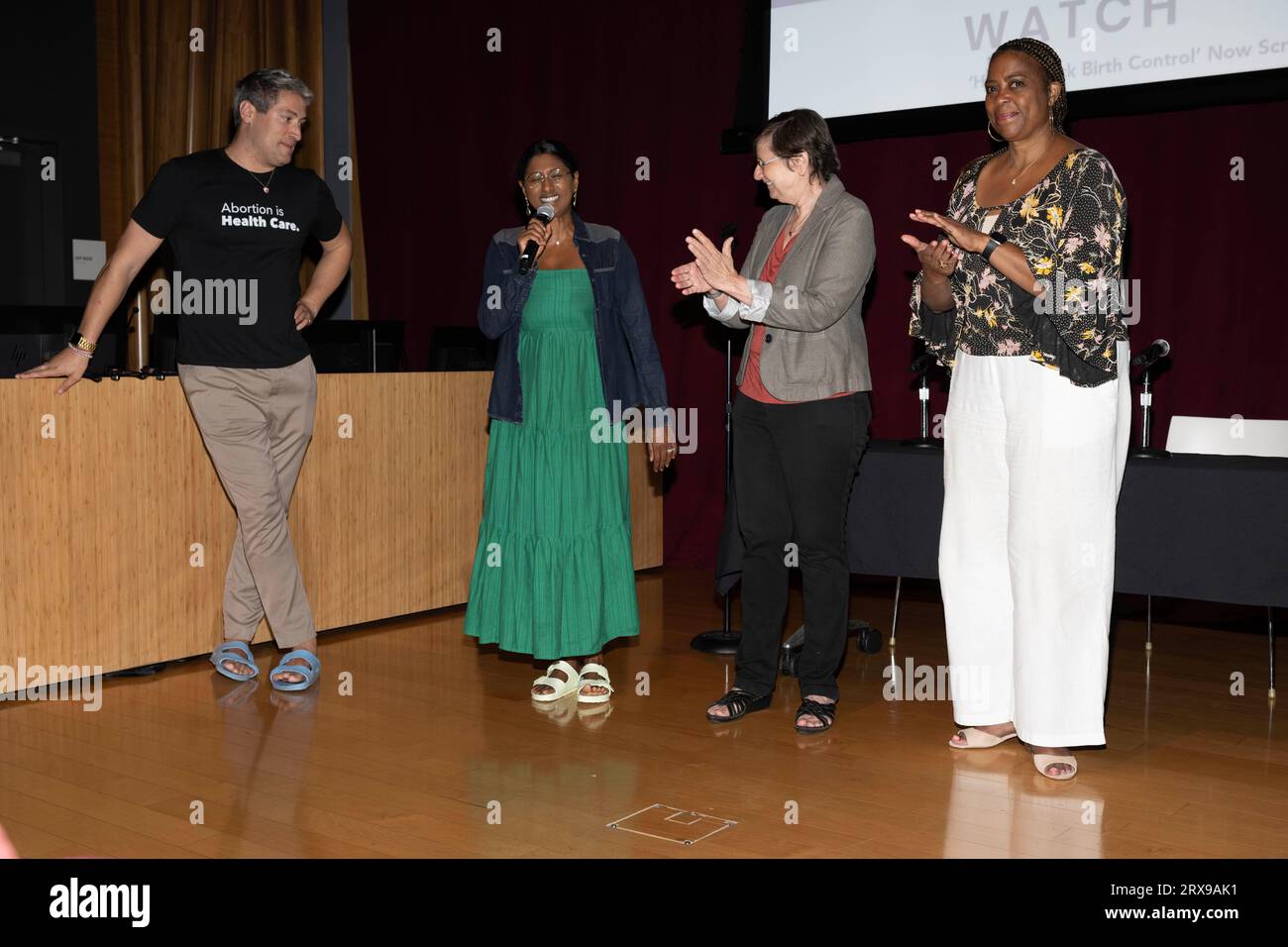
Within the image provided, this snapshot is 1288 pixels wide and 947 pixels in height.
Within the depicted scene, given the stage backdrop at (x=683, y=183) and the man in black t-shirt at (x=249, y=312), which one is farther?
the stage backdrop at (x=683, y=183)

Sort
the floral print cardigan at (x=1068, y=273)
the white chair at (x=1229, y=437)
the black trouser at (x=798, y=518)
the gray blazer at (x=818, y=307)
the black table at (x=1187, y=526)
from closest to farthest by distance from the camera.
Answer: the floral print cardigan at (x=1068, y=273) → the gray blazer at (x=818, y=307) → the black trouser at (x=798, y=518) → the black table at (x=1187, y=526) → the white chair at (x=1229, y=437)

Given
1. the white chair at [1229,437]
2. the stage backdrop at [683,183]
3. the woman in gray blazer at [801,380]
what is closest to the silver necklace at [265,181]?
the woman in gray blazer at [801,380]

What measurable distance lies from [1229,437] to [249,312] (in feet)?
9.70

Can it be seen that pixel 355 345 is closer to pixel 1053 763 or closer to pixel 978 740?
pixel 978 740

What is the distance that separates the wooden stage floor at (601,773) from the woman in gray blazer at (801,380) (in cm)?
30

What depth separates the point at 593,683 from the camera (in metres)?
3.56

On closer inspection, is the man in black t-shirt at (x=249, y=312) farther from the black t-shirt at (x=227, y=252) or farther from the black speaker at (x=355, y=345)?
the black speaker at (x=355, y=345)

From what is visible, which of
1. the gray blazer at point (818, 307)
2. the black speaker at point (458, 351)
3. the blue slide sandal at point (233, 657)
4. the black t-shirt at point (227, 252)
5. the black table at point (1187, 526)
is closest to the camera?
the gray blazer at point (818, 307)

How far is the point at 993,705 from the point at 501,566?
134cm

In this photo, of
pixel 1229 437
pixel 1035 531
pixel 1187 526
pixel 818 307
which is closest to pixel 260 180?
pixel 818 307

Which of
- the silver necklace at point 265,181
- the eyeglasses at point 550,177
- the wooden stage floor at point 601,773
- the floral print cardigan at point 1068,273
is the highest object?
the silver necklace at point 265,181

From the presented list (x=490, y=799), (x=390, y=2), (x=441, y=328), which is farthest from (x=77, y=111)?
(x=490, y=799)

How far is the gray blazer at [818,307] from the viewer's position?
9.94 ft

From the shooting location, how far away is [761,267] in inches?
128
